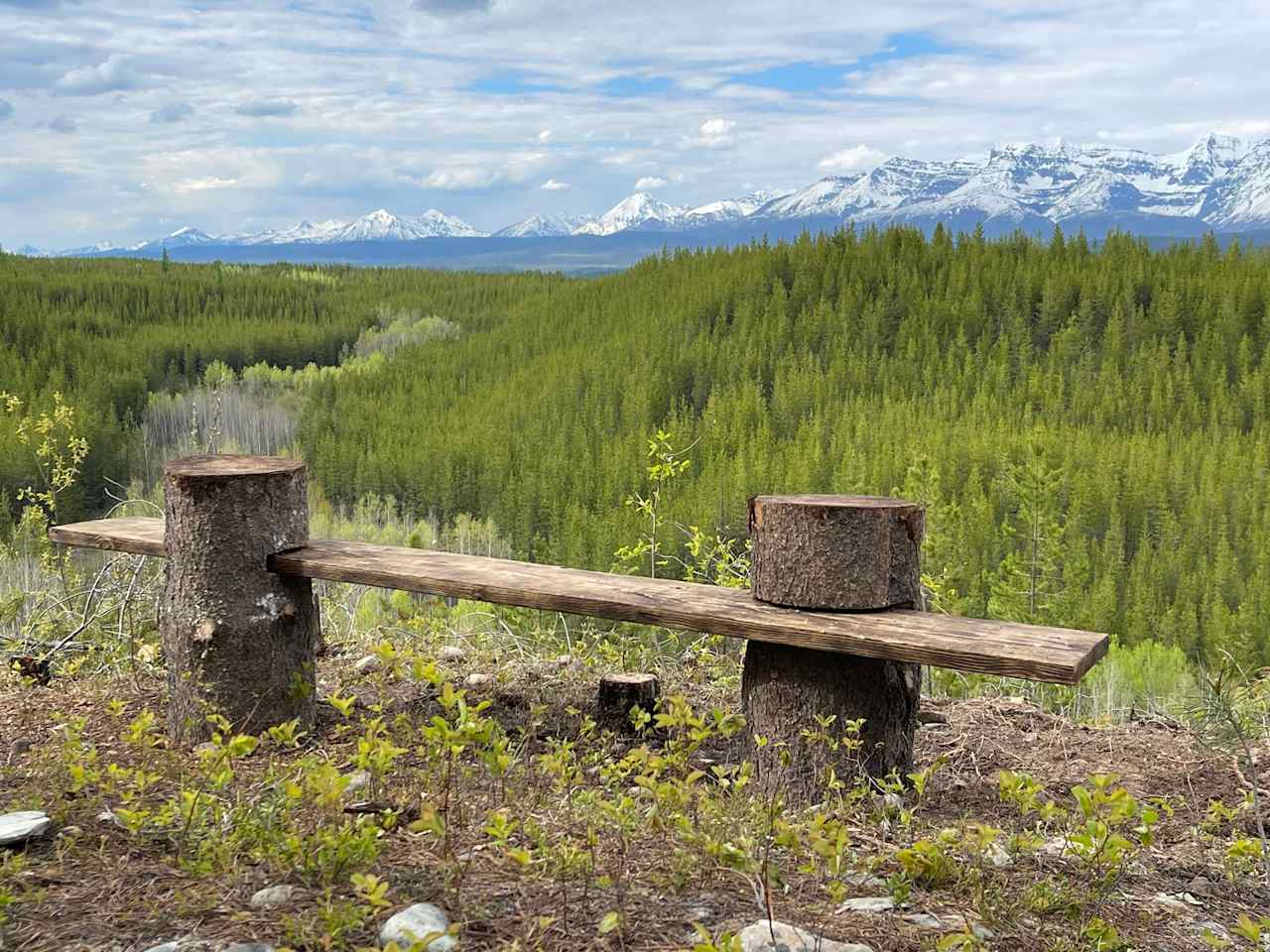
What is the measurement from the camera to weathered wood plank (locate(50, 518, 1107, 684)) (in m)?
4.52

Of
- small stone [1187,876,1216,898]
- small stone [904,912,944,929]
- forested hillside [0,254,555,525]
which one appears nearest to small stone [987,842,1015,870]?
small stone [904,912,944,929]

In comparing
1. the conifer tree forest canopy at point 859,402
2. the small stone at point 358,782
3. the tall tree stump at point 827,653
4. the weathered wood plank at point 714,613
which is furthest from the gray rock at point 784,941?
the conifer tree forest canopy at point 859,402

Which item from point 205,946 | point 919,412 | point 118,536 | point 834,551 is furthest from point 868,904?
point 919,412

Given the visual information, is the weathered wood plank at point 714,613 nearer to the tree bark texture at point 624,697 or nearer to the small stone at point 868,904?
the tree bark texture at point 624,697

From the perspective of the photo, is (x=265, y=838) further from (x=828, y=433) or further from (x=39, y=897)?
(x=828, y=433)

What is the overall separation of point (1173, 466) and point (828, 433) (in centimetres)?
1620

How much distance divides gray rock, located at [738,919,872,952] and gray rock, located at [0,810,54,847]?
259 cm

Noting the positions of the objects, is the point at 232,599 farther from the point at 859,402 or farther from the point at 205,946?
the point at 859,402

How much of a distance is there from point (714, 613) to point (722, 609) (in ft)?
0.20

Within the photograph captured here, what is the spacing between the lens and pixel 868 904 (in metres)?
3.74

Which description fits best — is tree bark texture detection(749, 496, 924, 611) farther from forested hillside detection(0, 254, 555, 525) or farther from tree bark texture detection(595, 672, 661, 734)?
forested hillside detection(0, 254, 555, 525)

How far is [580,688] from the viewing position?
24.1 ft

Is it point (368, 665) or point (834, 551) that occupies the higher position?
point (834, 551)

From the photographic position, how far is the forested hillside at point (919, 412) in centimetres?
3419
